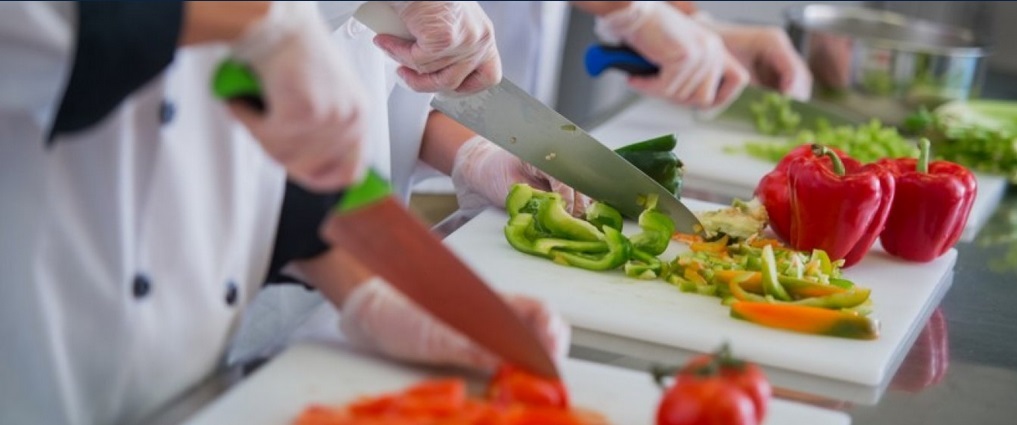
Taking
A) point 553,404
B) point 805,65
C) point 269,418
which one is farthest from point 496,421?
point 805,65

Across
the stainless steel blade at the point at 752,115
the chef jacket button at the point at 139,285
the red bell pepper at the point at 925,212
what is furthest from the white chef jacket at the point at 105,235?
the stainless steel blade at the point at 752,115

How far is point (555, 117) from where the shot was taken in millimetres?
1842

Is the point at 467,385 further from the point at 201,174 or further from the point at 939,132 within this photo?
the point at 939,132

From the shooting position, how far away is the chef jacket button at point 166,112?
1.26 m

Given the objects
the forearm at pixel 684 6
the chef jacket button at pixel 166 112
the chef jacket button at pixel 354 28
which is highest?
the chef jacket button at pixel 166 112

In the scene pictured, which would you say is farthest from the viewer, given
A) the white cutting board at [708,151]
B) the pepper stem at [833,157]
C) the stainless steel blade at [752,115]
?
the stainless steel blade at [752,115]

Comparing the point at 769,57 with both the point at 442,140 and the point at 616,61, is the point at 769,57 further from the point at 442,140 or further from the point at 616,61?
the point at 442,140

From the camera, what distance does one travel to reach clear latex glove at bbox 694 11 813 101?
2.70 metres

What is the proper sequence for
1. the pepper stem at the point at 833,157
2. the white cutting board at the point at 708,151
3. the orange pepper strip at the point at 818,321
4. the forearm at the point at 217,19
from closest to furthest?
the forearm at the point at 217,19 → the orange pepper strip at the point at 818,321 → the pepper stem at the point at 833,157 → the white cutting board at the point at 708,151

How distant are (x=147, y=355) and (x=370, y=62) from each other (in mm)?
599

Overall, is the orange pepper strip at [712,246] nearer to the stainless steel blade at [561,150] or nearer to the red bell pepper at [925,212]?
the stainless steel blade at [561,150]

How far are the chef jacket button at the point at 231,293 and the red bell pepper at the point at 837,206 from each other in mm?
750

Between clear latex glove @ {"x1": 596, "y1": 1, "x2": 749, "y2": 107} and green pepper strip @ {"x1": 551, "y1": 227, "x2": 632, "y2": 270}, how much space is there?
2.57 ft

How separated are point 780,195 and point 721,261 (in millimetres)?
196
